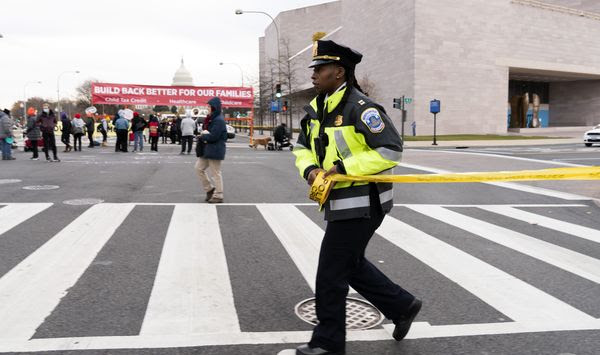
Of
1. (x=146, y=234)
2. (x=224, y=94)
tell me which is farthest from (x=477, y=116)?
(x=146, y=234)

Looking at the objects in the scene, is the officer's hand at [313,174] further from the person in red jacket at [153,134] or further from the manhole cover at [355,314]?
the person in red jacket at [153,134]

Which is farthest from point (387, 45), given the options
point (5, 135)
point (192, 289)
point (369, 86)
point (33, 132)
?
point (192, 289)

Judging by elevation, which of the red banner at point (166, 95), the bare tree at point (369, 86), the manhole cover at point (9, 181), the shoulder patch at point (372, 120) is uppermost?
the bare tree at point (369, 86)

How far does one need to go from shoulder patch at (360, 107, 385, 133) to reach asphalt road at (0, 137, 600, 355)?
142 cm

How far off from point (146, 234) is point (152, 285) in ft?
7.18

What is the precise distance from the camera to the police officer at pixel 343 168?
304 centimetres

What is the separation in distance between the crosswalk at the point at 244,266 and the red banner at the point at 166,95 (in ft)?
72.4

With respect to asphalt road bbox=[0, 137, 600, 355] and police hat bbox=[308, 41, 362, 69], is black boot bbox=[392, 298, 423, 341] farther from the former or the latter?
police hat bbox=[308, 41, 362, 69]

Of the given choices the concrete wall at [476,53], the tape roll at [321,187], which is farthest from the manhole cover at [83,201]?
the concrete wall at [476,53]

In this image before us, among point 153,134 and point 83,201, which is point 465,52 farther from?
point 83,201

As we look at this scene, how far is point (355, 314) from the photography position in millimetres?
3908

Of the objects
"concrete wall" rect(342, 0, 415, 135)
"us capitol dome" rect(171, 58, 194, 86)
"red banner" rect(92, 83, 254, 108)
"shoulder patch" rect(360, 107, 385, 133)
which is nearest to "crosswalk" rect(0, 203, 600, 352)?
"shoulder patch" rect(360, 107, 385, 133)

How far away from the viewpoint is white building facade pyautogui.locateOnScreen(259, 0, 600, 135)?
4528 centimetres

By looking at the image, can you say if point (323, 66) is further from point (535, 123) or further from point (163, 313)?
point (535, 123)
